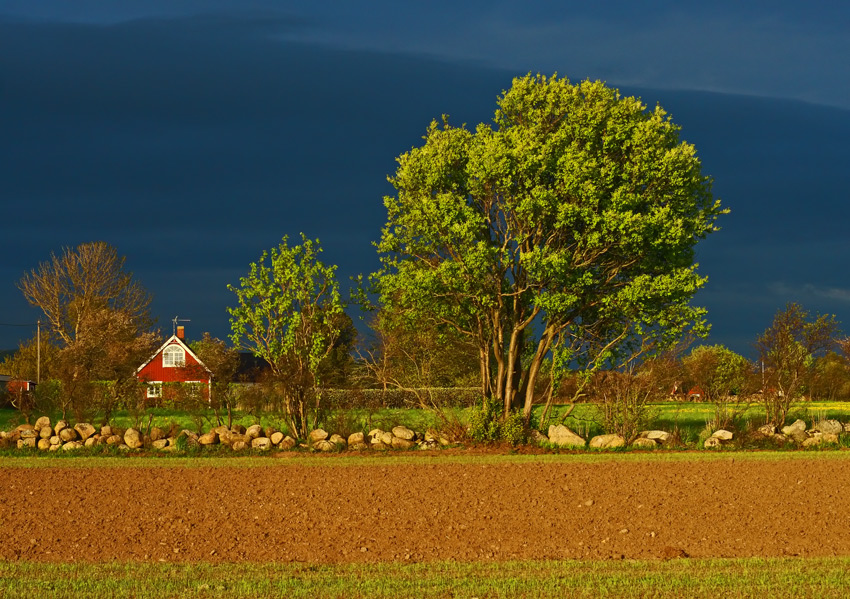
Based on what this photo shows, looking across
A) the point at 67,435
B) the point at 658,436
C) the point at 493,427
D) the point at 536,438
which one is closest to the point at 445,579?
the point at 493,427

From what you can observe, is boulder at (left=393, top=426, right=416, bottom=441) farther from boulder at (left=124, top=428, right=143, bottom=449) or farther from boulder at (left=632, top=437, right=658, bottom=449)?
boulder at (left=124, top=428, right=143, bottom=449)

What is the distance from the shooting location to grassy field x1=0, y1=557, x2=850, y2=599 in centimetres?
943

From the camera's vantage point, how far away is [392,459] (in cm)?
2238

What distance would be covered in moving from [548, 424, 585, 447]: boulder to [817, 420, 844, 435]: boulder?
315 inches

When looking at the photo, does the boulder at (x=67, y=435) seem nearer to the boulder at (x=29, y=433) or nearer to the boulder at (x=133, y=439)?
the boulder at (x=29, y=433)

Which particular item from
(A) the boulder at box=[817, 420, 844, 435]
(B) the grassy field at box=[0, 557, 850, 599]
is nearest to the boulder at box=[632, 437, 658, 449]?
(A) the boulder at box=[817, 420, 844, 435]

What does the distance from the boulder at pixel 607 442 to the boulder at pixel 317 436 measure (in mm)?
7261

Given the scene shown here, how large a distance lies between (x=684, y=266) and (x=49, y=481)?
672 inches

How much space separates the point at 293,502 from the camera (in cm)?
1544

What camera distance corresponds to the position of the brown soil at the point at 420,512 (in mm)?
11805

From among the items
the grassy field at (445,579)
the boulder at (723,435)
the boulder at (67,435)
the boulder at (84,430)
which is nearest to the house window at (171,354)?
the boulder at (84,430)

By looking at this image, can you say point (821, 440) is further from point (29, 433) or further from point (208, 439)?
point (29, 433)

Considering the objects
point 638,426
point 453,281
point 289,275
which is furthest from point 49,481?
point 638,426

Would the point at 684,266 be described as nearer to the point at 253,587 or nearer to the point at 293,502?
the point at 293,502
